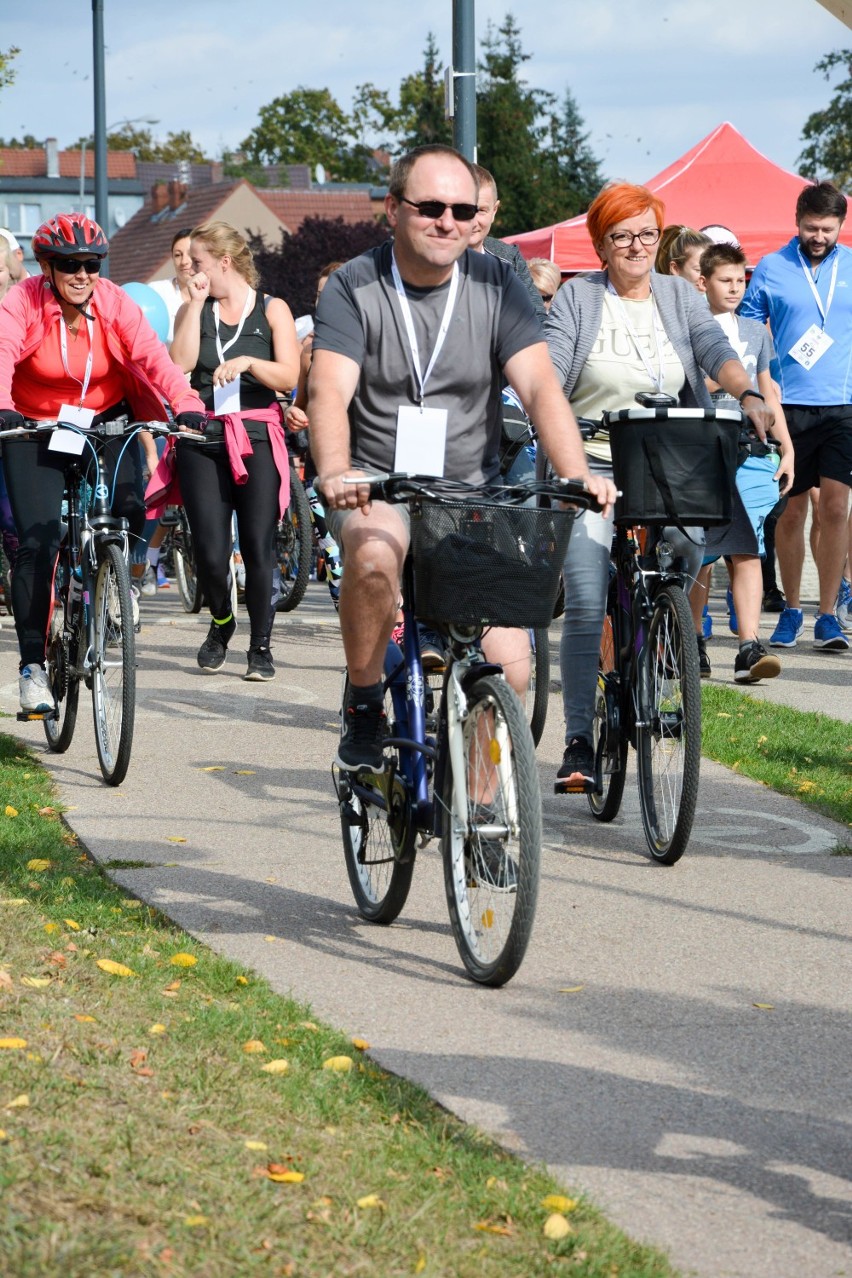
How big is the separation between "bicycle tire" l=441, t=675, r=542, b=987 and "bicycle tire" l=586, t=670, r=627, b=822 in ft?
5.82

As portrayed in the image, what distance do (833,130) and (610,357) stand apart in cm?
6061

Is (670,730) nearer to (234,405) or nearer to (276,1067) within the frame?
(276,1067)

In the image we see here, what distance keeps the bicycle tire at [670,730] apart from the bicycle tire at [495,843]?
132 centimetres

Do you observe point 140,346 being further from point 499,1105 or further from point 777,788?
point 499,1105

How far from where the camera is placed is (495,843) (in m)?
4.37

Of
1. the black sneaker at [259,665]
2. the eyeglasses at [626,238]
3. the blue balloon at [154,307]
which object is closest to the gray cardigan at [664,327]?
the eyeglasses at [626,238]

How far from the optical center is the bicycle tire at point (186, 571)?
12.8m

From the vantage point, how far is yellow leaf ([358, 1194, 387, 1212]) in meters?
3.08

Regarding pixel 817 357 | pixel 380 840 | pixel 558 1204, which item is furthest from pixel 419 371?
pixel 817 357

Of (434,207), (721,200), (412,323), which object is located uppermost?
(721,200)

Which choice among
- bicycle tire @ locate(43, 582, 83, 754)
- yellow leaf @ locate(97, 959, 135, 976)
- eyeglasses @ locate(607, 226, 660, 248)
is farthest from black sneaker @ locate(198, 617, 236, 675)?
yellow leaf @ locate(97, 959, 135, 976)

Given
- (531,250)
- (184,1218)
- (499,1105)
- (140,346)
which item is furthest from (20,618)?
(531,250)

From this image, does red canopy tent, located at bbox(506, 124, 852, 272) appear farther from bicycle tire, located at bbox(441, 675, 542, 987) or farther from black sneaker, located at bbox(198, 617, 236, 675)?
bicycle tire, located at bbox(441, 675, 542, 987)

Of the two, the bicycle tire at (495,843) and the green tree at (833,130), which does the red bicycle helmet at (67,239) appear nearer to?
the bicycle tire at (495,843)
